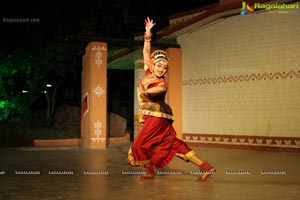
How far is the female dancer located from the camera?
6098 millimetres

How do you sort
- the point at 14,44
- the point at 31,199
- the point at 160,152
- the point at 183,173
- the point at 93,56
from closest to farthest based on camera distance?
the point at 31,199 < the point at 160,152 < the point at 183,173 < the point at 93,56 < the point at 14,44

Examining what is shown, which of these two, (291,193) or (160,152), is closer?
(291,193)

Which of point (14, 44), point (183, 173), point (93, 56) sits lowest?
point (183, 173)

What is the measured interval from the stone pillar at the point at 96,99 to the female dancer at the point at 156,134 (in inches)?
250

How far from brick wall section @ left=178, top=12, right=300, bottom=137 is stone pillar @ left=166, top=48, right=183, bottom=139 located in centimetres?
16

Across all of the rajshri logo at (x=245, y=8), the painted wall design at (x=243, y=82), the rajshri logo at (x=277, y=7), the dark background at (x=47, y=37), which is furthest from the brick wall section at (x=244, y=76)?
the dark background at (x=47, y=37)

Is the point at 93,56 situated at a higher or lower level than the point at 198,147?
higher

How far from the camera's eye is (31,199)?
185 inches

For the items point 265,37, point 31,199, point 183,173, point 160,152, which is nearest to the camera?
point 31,199

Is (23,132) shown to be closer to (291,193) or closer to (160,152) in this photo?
(160,152)

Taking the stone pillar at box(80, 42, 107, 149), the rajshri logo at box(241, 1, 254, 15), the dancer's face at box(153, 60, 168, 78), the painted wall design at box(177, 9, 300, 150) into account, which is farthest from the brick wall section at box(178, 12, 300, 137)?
the dancer's face at box(153, 60, 168, 78)

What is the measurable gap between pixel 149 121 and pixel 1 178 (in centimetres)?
243

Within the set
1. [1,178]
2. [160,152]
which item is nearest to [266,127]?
[160,152]

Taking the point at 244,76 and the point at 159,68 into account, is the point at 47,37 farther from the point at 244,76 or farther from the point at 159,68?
the point at 159,68
